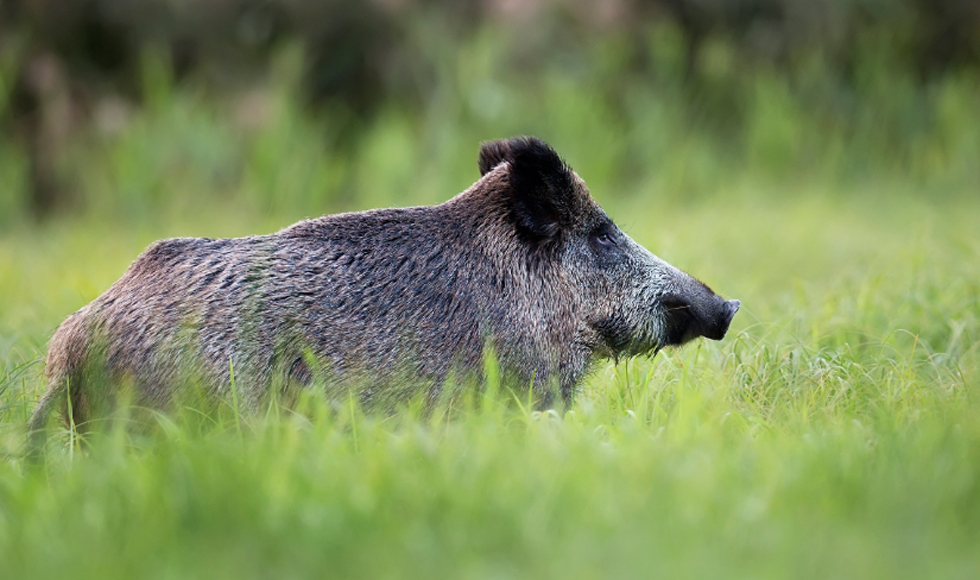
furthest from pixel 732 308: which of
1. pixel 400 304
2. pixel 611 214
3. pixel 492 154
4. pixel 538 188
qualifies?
pixel 611 214

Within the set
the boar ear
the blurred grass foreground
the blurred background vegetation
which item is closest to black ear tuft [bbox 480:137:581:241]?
the boar ear

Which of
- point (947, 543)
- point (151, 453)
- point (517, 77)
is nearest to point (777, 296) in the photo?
point (947, 543)

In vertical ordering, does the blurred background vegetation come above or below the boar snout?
above

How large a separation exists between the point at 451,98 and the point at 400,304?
716 cm

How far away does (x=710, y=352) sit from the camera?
4188 millimetres

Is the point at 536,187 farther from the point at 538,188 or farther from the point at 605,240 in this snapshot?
the point at 605,240

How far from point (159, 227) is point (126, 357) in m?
5.91

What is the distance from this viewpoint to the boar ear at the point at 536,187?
3.63 meters

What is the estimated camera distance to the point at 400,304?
3.31 m

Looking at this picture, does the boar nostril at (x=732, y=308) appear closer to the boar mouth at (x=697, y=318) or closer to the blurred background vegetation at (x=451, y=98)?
the boar mouth at (x=697, y=318)

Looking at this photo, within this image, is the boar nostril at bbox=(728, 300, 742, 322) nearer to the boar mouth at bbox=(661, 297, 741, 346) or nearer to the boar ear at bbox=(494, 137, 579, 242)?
the boar mouth at bbox=(661, 297, 741, 346)

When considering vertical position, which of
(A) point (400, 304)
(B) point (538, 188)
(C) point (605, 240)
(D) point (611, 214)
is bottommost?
(A) point (400, 304)

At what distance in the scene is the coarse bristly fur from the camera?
3012 mm

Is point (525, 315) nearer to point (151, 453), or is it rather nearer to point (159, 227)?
Answer: point (151, 453)
